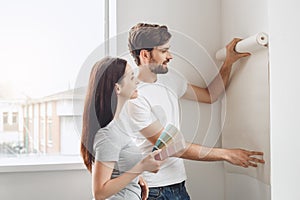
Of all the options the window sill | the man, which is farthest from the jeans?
the window sill

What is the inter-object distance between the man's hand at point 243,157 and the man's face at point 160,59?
420 mm

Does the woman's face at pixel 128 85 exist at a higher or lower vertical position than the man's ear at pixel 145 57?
lower

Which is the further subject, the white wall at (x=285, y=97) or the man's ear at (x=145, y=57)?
the man's ear at (x=145, y=57)

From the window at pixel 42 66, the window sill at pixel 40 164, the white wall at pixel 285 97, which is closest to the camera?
the white wall at pixel 285 97

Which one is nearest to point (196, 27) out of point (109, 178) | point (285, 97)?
point (109, 178)

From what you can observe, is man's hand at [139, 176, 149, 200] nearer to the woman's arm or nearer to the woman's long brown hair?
the woman's arm

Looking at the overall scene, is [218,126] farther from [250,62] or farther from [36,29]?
[36,29]

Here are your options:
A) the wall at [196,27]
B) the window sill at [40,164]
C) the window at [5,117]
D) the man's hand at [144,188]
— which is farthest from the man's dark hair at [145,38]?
the window at [5,117]

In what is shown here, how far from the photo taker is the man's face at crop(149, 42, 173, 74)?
1681 mm

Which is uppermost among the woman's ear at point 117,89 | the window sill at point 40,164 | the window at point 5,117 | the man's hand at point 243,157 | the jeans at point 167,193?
the woman's ear at point 117,89

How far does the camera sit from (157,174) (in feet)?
5.82

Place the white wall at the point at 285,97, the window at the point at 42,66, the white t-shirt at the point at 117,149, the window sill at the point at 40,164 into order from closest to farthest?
the white wall at the point at 285,97
the white t-shirt at the point at 117,149
the window sill at the point at 40,164
the window at the point at 42,66

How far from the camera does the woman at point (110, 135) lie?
1593 millimetres

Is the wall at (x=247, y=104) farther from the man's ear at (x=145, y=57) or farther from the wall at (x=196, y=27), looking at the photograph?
the man's ear at (x=145, y=57)
